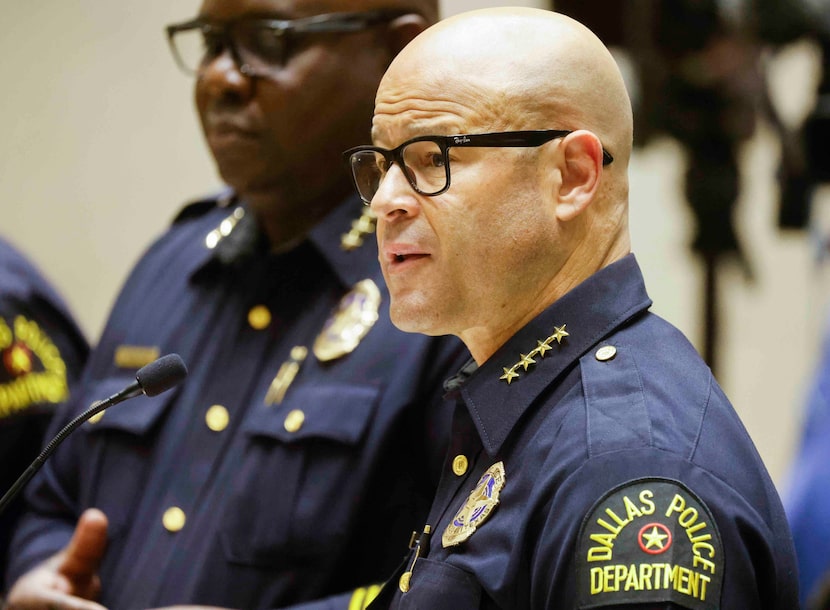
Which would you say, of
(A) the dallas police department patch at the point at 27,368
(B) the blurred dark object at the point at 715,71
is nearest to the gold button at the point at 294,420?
(A) the dallas police department patch at the point at 27,368

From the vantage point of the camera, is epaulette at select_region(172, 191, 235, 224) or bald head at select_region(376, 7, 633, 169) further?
epaulette at select_region(172, 191, 235, 224)

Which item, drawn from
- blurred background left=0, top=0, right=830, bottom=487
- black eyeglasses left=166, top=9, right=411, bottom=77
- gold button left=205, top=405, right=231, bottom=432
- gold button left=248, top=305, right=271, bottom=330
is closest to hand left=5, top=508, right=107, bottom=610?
gold button left=205, top=405, right=231, bottom=432

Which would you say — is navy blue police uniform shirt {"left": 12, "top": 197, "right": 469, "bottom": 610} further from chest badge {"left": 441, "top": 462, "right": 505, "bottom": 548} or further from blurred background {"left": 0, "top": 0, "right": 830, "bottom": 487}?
blurred background {"left": 0, "top": 0, "right": 830, "bottom": 487}

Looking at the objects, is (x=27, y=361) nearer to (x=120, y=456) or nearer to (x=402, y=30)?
(x=120, y=456)

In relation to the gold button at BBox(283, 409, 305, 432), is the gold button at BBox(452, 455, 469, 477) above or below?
above

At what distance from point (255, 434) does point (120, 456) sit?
27cm

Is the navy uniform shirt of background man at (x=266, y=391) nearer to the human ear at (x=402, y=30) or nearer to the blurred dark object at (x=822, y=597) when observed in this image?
the human ear at (x=402, y=30)

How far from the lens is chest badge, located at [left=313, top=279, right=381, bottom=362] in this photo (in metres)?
1.73

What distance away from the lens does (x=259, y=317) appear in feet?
6.13

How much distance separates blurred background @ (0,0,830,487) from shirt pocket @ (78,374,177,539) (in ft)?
4.17

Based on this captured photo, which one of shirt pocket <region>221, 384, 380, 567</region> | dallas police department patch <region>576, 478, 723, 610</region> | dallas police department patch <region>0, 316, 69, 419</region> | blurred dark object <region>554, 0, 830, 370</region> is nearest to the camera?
dallas police department patch <region>576, 478, 723, 610</region>

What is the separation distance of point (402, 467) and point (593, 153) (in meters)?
0.57

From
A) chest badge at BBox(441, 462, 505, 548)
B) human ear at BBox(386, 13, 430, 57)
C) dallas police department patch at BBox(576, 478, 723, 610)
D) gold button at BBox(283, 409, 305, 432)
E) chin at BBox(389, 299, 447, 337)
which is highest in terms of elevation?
human ear at BBox(386, 13, 430, 57)

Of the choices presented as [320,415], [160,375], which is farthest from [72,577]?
[160,375]
